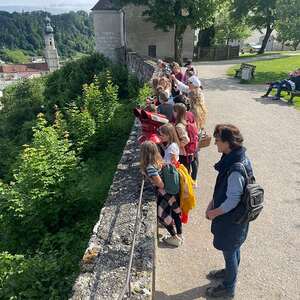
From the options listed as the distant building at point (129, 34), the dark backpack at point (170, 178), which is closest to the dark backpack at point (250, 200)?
the dark backpack at point (170, 178)

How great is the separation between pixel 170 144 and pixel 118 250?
175 cm

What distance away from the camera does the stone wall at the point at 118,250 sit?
3543 mm

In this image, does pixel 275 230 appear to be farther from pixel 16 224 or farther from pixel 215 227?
pixel 16 224

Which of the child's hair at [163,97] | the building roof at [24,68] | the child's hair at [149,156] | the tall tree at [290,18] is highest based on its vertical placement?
the tall tree at [290,18]

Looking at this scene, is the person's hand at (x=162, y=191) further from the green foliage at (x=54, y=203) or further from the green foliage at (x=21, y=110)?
the green foliage at (x=21, y=110)

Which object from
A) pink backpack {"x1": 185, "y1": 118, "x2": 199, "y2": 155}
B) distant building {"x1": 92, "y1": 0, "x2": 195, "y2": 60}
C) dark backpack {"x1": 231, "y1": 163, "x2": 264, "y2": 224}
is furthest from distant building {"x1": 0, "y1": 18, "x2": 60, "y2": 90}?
dark backpack {"x1": 231, "y1": 163, "x2": 264, "y2": 224}

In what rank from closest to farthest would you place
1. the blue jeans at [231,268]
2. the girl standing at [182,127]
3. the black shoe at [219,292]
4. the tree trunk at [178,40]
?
the blue jeans at [231,268] → the black shoe at [219,292] → the girl standing at [182,127] → the tree trunk at [178,40]

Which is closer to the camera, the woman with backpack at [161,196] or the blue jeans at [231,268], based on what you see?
the blue jeans at [231,268]

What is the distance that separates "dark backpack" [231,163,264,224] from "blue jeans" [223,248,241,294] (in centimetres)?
60

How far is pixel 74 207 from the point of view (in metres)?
7.33

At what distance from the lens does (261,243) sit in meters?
5.39

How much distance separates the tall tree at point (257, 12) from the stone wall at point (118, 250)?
30782 mm

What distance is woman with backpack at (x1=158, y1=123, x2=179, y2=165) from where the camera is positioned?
196 inches

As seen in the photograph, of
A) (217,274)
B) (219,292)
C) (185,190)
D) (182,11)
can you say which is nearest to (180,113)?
(185,190)
